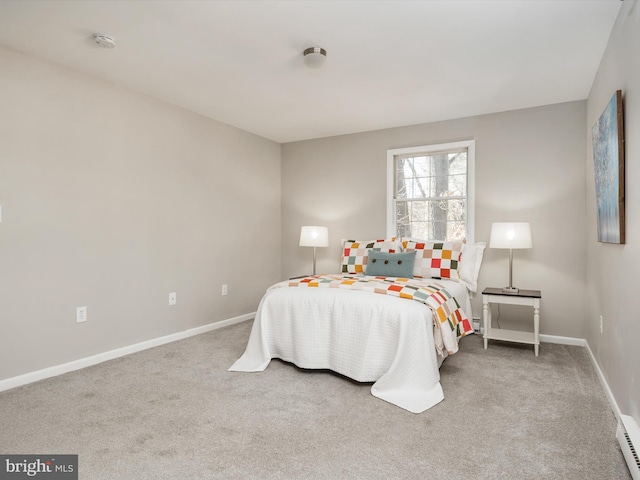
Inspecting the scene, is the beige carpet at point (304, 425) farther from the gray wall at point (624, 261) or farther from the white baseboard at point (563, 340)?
the white baseboard at point (563, 340)

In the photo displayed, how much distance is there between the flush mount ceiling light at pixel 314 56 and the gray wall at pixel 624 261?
1732mm

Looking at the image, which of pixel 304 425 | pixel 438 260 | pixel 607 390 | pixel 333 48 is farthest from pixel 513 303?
pixel 333 48

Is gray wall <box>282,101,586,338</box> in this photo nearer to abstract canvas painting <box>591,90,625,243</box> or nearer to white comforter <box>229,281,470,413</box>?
abstract canvas painting <box>591,90,625,243</box>

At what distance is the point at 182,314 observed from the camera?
Answer: 155 inches

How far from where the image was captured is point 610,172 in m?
2.34

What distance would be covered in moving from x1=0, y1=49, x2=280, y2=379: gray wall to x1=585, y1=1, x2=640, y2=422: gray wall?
357 cm

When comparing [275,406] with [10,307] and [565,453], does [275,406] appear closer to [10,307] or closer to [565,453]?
[565,453]

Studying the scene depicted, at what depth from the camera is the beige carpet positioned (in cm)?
174

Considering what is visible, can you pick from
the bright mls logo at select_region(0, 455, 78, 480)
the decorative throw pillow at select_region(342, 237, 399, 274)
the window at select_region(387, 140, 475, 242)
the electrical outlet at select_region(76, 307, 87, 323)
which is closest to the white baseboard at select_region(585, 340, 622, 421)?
the window at select_region(387, 140, 475, 242)

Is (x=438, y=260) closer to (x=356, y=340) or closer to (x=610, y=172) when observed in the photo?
(x=356, y=340)

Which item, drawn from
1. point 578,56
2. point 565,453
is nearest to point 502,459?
point 565,453

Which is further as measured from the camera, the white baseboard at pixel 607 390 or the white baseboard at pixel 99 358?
the white baseboard at pixel 99 358

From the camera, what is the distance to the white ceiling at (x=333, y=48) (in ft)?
7.23

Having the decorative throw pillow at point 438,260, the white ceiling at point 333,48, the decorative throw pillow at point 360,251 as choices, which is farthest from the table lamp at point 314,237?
the white ceiling at point 333,48
